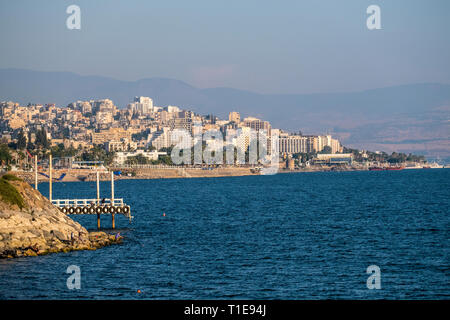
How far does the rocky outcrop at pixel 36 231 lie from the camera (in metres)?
39.6

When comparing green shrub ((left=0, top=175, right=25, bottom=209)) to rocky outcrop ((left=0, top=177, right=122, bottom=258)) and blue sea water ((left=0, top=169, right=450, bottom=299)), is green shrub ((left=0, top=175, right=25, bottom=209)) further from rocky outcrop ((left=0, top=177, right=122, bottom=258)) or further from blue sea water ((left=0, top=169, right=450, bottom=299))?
blue sea water ((left=0, top=169, right=450, bottom=299))

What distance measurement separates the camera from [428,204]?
273 ft

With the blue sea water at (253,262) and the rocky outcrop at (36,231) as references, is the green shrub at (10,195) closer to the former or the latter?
the rocky outcrop at (36,231)

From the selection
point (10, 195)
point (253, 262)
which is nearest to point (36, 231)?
point (10, 195)

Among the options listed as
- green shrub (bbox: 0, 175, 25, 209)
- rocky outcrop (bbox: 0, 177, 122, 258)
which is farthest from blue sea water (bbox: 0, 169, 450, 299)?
green shrub (bbox: 0, 175, 25, 209)

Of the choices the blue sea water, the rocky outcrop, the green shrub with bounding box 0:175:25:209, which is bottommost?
the blue sea water

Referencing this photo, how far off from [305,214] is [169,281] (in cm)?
4050

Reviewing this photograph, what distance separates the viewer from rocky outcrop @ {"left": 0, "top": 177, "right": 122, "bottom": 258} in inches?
1558

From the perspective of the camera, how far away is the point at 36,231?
4172 cm

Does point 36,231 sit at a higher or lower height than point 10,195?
lower

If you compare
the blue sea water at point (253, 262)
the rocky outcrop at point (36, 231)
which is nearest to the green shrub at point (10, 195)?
the rocky outcrop at point (36, 231)

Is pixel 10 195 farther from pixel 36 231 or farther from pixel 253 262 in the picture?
pixel 253 262

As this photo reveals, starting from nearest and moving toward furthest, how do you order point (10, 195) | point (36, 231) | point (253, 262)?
point (253, 262) < point (36, 231) < point (10, 195)
